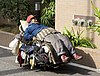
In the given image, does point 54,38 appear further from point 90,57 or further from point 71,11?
point 71,11

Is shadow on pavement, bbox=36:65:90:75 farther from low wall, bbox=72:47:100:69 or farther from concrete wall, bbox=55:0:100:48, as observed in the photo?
concrete wall, bbox=55:0:100:48

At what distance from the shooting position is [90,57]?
28.6 feet

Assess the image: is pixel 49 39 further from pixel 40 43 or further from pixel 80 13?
pixel 80 13

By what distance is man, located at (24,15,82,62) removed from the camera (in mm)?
7965

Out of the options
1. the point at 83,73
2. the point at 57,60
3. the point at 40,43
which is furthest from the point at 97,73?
the point at 40,43

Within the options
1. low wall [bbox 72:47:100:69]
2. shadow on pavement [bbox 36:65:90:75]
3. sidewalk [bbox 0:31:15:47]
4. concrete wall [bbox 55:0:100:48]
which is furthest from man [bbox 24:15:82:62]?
sidewalk [bbox 0:31:15:47]

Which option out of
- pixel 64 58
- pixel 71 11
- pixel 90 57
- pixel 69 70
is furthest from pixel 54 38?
pixel 71 11

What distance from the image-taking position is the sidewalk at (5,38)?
11.7 m

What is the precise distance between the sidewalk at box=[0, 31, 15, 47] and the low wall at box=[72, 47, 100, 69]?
3.53m

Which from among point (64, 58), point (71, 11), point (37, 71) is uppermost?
point (71, 11)

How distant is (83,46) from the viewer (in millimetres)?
9445

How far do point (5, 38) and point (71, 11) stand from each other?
2956mm

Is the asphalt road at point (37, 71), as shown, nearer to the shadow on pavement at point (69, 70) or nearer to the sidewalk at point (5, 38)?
the shadow on pavement at point (69, 70)

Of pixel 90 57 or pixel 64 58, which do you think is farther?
pixel 90 57
